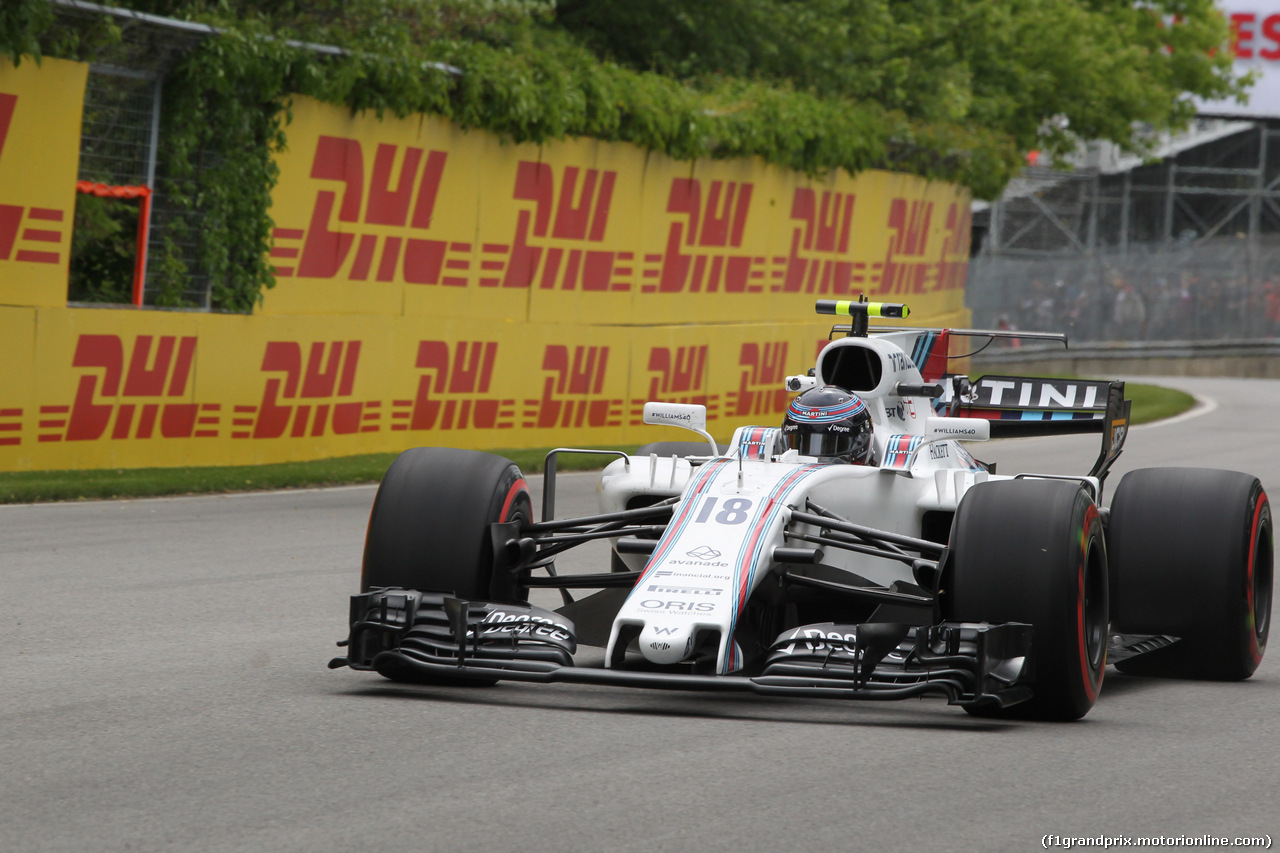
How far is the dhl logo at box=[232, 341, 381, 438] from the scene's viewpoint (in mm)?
15375

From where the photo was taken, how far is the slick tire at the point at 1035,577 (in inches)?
240

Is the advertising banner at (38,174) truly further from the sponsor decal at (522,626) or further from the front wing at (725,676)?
the sponsor decal at (522,626)

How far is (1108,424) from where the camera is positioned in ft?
27.6

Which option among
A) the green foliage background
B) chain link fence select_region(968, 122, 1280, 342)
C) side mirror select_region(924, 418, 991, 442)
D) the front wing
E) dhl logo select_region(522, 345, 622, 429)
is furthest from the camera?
chain link fence select_region(968, 122, 1280, 342)

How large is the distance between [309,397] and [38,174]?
3.08m

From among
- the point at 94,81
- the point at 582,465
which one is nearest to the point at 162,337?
the point at 94,81

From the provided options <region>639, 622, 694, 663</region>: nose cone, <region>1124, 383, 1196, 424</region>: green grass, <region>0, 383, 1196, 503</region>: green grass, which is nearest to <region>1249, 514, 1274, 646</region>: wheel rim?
<region>639, 622, 694, 663</region>: nose cone

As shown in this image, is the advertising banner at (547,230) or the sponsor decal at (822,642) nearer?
the sponsor decal at (822,642)

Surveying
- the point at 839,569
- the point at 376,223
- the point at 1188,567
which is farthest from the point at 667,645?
the point at 376,223

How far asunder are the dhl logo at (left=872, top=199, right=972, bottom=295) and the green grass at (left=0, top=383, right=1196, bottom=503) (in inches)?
408

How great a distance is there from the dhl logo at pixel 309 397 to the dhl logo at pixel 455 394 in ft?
1.79

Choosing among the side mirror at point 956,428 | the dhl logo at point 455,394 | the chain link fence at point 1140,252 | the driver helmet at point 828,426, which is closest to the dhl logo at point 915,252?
the chain link fence at point 1140,252

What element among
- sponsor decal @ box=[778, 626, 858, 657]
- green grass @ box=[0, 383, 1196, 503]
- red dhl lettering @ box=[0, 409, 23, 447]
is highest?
sponsor decal @ box=[778, 626, 858, 657]

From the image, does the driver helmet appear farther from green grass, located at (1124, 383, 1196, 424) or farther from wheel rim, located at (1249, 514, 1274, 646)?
green grass, located at (1124, 383, 1196, 424)
